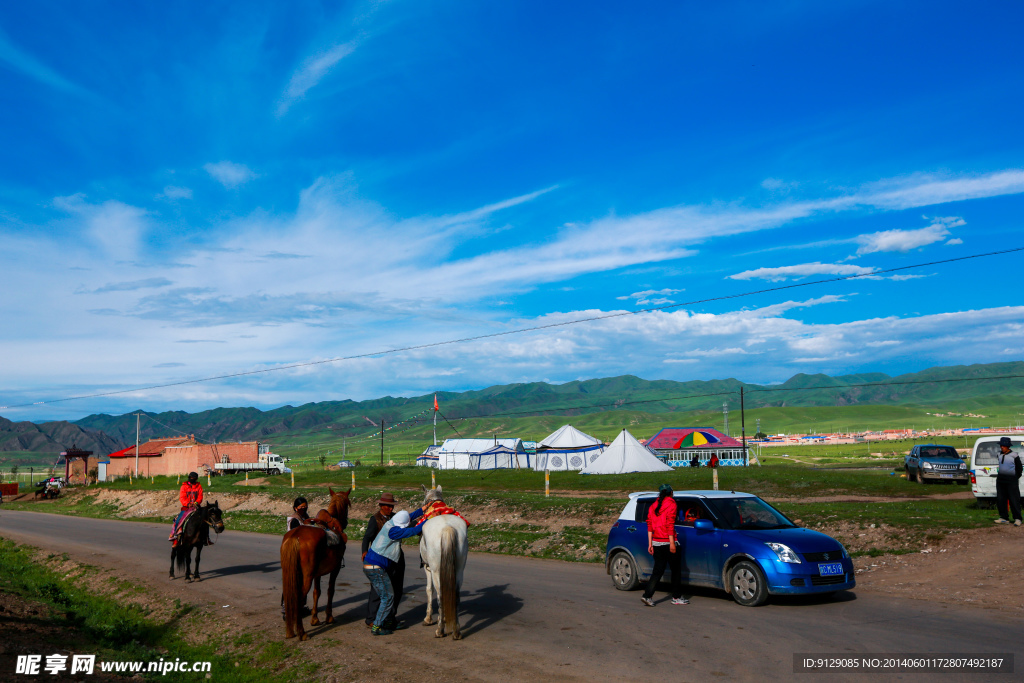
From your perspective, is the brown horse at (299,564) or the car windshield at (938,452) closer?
the brown horse at (299,564)

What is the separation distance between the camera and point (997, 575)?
12.9 m

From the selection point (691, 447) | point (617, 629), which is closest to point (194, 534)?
point (617, 629)

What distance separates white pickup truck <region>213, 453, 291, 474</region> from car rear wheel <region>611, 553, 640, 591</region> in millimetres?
75123

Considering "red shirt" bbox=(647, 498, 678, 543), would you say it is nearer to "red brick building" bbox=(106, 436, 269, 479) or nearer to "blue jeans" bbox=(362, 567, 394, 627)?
"blue jeans" bbox=(362, 567, 394, 627)

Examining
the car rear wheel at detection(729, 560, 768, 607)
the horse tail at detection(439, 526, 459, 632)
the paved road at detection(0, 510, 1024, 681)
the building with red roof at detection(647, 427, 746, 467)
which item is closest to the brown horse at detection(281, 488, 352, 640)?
the paved road at detection(0, 510, 1024, 681)

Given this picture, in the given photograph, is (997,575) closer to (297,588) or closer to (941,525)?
(941,525)

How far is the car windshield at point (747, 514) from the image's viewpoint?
11930 mm

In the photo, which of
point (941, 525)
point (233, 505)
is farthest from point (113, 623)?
point (233, 505)

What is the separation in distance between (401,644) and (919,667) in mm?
6244

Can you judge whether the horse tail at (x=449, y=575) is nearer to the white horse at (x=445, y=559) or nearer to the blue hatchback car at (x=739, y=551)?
the white horse at (x=445, y=559)

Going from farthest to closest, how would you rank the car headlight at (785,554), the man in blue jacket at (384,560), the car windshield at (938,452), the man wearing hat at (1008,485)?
1. the car windshield at (938,452)
2. the man wearing hat at (1008,485)
3. the car headlight at (785,554)
4. the man in blue jacket at (384,560)

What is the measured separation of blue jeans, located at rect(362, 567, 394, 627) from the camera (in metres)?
10.2

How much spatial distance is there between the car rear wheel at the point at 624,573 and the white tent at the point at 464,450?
7680 centimetres

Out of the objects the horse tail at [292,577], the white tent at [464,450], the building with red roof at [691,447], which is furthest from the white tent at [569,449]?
the horse tail at [292,577]
